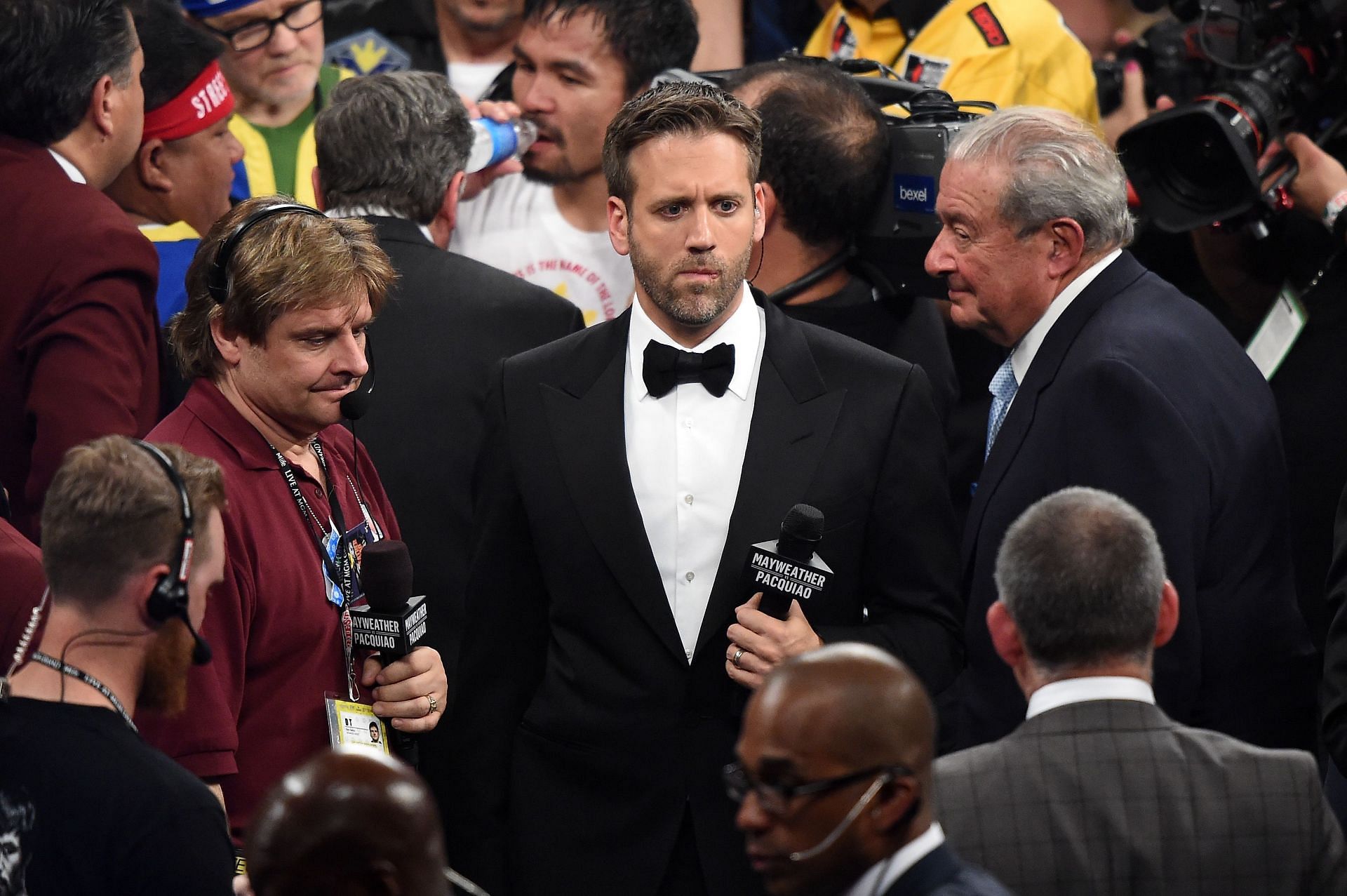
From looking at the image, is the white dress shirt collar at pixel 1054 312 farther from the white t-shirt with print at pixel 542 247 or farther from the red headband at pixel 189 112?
the red headband at pixel 189 112

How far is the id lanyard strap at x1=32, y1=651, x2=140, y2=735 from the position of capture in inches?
92.7

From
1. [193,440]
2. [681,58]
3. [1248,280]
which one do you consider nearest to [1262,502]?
[1248,280]

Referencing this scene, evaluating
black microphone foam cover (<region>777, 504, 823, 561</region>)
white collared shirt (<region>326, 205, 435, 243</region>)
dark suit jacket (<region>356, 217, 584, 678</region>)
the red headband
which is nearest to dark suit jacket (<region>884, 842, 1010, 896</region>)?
black microphone foam cover (<region>777, 504, 823, 561</region>)

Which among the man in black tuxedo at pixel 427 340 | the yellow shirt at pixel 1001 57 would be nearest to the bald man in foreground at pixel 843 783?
the man in black tuxedo at pixel 427 340

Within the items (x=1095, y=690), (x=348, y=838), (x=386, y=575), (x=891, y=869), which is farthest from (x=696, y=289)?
(x=348, y=838)

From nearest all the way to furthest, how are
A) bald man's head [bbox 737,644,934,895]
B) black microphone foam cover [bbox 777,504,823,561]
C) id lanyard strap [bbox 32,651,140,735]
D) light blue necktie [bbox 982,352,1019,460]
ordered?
1. bald man's head [bbox 737,644,934,895]
2. id lanyard strap [bbox 32,651,140,735]
3. black microphone foam cover [bbox 777,504,823,561]
4. light blue necktie [bbox 982,352,1019,460]

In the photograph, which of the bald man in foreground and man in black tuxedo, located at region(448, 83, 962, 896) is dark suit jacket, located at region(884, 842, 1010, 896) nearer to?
the bald man in foreground

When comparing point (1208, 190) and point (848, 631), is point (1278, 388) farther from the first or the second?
point (848, 631)

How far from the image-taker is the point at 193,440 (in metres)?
2.99

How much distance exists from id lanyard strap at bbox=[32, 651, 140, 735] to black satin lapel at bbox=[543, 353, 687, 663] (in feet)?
3.28

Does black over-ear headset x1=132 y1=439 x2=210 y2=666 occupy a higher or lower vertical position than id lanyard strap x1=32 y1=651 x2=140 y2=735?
higher

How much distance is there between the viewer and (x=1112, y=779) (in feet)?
7.95

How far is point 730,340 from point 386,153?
128 centimetres

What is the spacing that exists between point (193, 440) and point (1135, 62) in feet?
12.4
